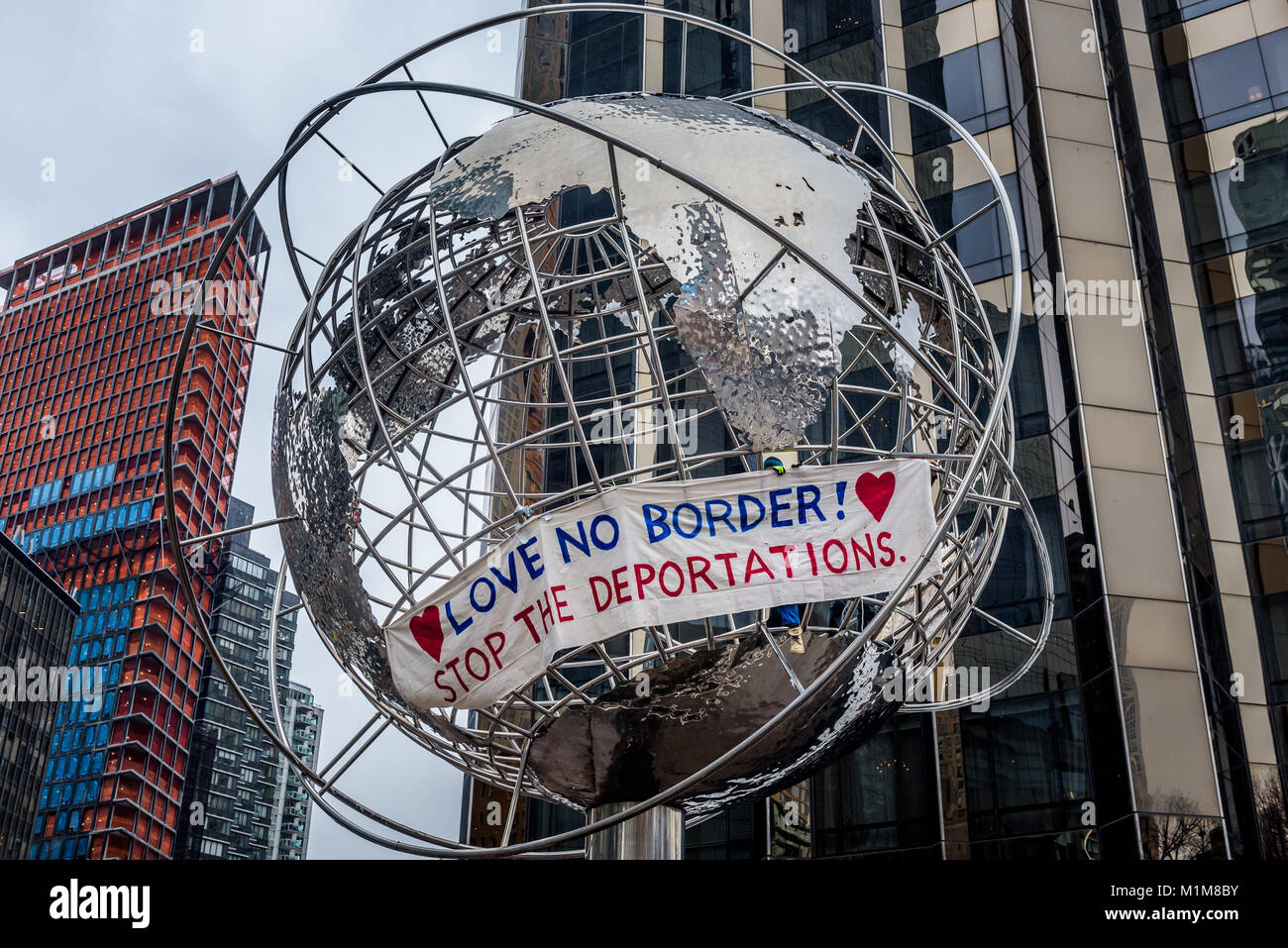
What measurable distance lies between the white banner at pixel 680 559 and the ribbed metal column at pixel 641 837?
902mm

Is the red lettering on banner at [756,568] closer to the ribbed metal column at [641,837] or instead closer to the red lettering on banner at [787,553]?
the red lettering on banner at [787,553]

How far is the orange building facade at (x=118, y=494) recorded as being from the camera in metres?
83.9

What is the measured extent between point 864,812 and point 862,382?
20.2ft

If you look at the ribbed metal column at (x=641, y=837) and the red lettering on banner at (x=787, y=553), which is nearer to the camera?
the red lettering on banner at (x=787, y=553)

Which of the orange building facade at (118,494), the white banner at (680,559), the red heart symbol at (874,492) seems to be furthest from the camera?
the orange building facade at (118,494)

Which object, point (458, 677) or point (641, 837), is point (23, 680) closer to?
point (458, 677)

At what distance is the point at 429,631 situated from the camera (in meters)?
5.80

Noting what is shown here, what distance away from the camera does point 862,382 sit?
58.9 ft

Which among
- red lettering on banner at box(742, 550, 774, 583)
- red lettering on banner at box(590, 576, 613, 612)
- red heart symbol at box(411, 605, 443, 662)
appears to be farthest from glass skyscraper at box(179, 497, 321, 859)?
red lettering on banner at box(742, 550, 774, 583)

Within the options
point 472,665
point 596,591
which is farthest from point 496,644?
point 596,591

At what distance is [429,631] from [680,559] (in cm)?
129

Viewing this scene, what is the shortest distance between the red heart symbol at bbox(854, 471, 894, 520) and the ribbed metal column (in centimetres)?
176
